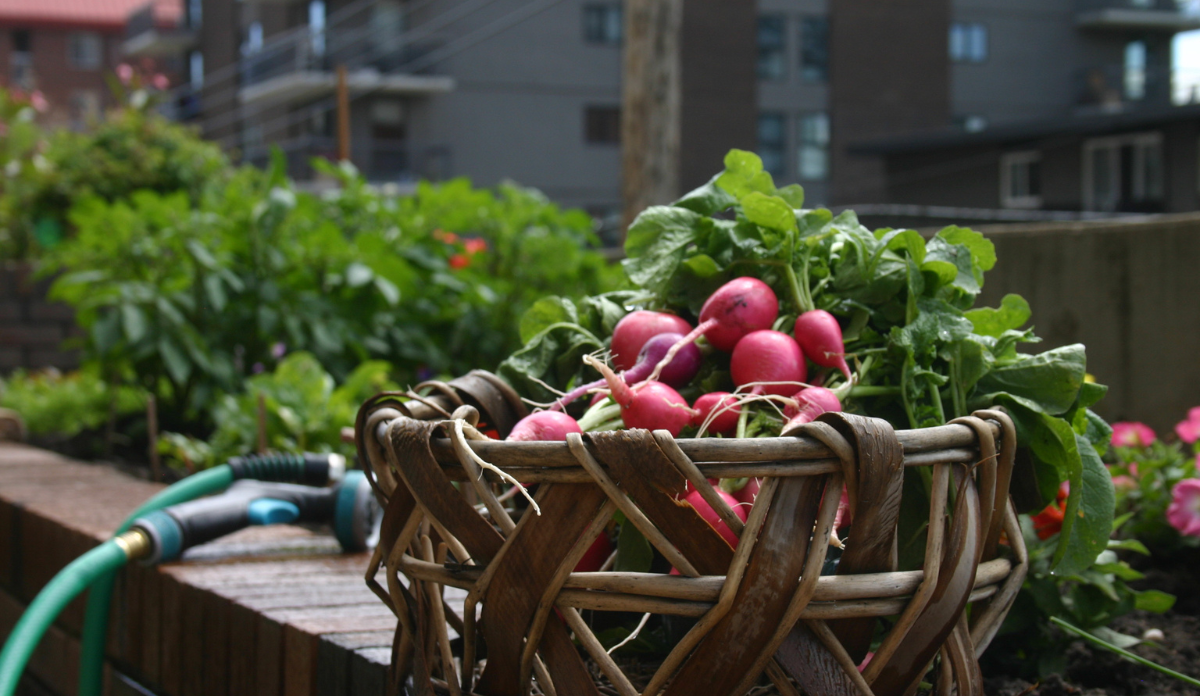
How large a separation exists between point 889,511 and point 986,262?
47cm

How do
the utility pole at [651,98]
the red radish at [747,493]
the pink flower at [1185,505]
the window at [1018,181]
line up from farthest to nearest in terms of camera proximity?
1. the window at [1018,181]
2. the utility pole at [651,98]
3. the pink flower at [1185,505]
4. the red radish at [747,493]

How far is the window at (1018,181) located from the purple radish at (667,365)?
23641 millimetres

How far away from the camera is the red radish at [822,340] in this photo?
0.99 meters

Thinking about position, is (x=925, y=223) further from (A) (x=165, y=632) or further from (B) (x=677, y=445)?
(B) (x=677, y=445)

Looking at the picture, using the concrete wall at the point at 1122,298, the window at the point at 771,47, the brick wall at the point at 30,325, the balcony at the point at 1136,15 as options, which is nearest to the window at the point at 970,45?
the balcony at the point at 1136,15

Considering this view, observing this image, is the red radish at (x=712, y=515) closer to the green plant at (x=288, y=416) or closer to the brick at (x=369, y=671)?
the brick at (x=369, y=671)

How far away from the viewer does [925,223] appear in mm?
3488

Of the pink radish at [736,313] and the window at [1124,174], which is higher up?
the window at [1124,174]

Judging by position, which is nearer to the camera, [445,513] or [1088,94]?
[445,513]

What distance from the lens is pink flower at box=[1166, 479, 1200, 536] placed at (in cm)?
155

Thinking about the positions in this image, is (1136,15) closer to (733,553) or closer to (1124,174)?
(1124,174)

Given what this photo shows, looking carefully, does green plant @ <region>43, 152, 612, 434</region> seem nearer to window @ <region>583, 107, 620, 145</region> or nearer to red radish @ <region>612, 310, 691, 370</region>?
red radish @ <region>612, 310, 691, 370</region>

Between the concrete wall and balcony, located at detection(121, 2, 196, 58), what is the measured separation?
37103mm

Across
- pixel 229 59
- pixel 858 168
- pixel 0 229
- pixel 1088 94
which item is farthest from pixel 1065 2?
pixel 0 229
